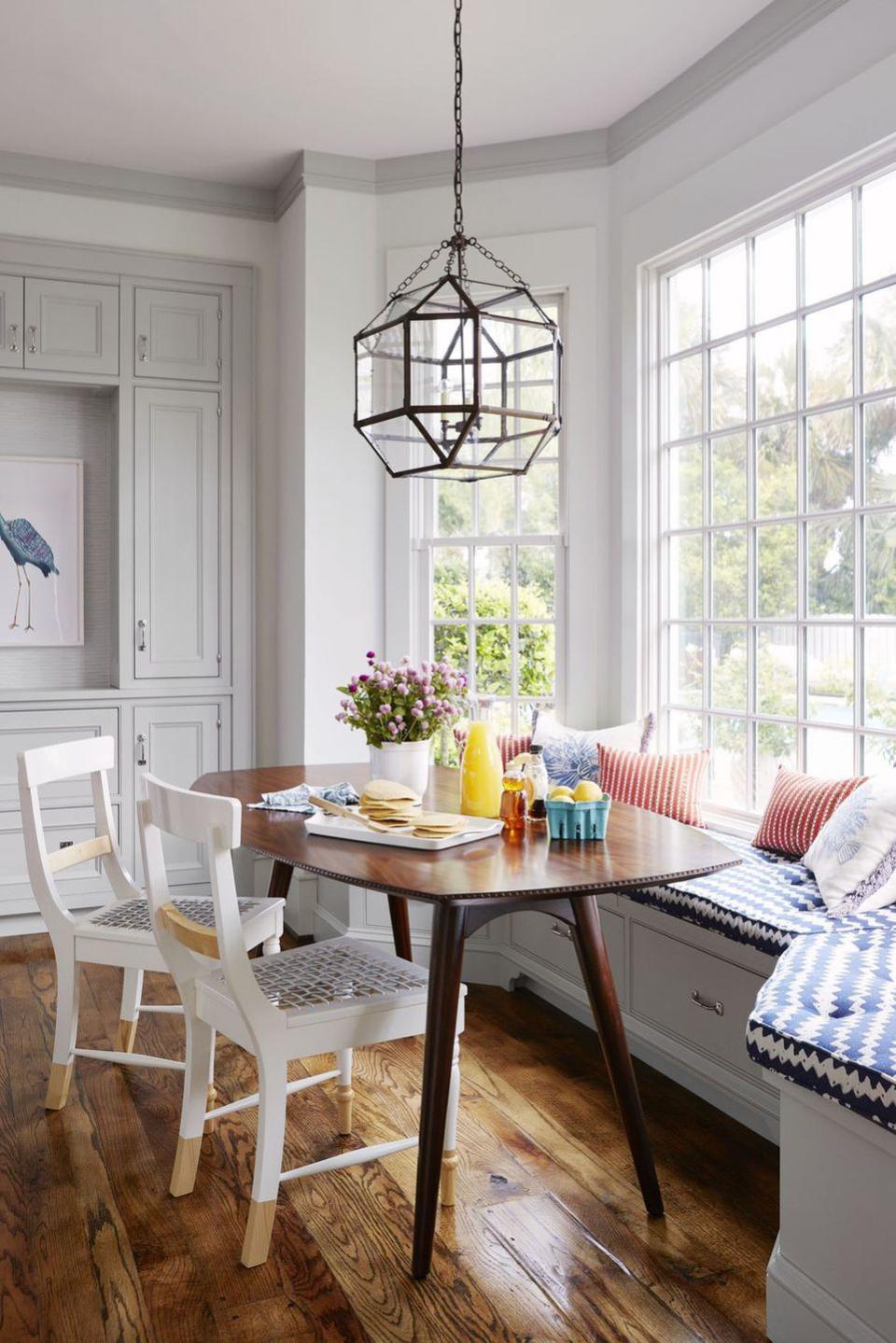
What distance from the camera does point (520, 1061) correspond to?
310 cm

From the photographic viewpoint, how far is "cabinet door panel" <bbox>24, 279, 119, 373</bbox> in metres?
4.34

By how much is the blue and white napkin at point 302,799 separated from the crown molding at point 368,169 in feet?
8.20

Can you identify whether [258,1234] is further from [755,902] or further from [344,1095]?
[755,902]

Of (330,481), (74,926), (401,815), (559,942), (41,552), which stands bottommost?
(559,942)

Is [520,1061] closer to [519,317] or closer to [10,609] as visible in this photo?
[519,317]

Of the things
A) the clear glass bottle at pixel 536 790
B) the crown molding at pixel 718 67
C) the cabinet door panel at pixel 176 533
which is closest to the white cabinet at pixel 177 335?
the cabinet door panel at pixel 176 533

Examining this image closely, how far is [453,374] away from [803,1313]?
1.84 m

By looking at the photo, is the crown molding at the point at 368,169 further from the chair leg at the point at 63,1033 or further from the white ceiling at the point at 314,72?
the chair leg at the point at 63,1033

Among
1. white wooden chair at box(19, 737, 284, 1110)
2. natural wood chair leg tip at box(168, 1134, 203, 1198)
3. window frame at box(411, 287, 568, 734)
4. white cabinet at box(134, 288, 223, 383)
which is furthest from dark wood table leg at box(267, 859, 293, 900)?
white cabinet at box(134, 288, 223, 383)

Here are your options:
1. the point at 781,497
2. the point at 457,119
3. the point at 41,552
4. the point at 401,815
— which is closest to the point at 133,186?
the point at 41,552

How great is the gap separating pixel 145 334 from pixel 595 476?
76.2 inches

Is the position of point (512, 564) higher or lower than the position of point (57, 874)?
higher

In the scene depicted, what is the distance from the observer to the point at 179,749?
15.1 feet

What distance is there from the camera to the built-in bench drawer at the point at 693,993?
2.62 m
